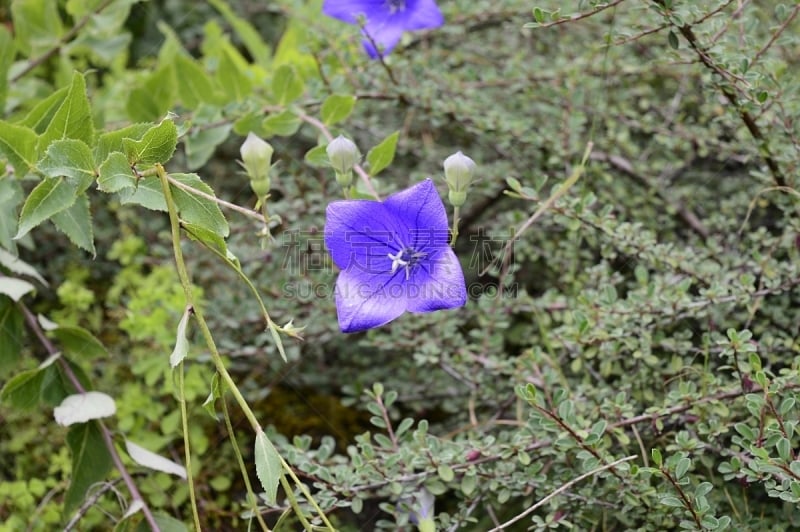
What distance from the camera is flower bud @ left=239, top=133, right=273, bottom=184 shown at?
984 millimetres

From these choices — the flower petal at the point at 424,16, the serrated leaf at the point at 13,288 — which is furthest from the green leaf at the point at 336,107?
the serrated leaf at the point at 13,288

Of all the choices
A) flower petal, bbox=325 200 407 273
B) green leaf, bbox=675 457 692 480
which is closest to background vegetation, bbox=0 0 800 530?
green leaf, bbox=675 457 692 480

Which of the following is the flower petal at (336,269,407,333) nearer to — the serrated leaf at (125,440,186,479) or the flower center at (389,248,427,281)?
the flower center at (389,248,427,281)

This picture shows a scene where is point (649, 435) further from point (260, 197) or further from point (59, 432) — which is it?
point (59, 432)

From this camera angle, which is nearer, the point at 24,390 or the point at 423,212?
the point at 423,212

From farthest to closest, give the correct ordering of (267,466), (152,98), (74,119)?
(152,98), (74,119), (267,466)

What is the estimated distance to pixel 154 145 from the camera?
39.8 inches

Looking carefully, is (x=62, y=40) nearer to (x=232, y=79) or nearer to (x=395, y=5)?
(x=232, y=79)

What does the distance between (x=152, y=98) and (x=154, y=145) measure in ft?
2.17

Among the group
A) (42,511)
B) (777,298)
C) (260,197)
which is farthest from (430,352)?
(42,511)

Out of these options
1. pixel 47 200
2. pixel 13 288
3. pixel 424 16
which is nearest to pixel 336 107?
pixel 424 16

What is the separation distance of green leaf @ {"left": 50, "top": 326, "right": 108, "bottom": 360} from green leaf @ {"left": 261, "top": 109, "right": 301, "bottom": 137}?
470mm

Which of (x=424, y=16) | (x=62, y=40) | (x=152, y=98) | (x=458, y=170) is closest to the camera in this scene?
(x=458, y=170)

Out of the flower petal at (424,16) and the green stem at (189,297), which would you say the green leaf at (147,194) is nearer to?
the green stem at (189,297)
